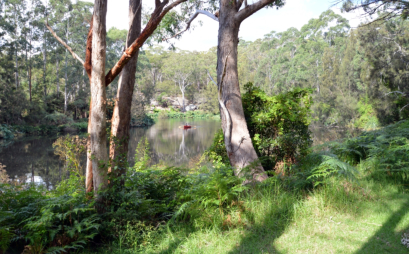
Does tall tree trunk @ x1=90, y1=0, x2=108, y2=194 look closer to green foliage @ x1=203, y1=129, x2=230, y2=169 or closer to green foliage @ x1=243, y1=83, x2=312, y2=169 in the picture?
green foliage @ x1=203, y1=129, x2=230, y2=169

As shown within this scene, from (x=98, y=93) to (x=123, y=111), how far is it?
566 mm

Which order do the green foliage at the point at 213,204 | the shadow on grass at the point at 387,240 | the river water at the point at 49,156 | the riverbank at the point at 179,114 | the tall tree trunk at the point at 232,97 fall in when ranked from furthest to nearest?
the riverbank at the point at 179,114 → the river water at the point at 49,156 → the tall tree trunk at the point at 232,97 → the green foliage at the point at 213,204 → the shadow on grass at the point at 387,240

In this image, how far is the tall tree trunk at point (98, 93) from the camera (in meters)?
3.44

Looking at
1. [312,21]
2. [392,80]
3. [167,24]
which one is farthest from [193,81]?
[167,24]

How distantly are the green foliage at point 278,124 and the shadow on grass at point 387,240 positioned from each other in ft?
9.08

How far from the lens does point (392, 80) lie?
2034cm

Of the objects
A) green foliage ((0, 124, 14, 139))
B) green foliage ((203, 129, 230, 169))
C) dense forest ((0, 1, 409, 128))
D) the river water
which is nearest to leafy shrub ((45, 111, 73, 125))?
dense forest ((0, 1, 409, 128))

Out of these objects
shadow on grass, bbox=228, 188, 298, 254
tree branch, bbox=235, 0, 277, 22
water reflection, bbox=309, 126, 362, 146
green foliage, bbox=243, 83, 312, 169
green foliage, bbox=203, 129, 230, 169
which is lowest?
water reflection, bbox=309, 126, 362, 146

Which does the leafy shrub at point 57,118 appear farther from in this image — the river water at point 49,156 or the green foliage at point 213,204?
the green foliage at point 213,204

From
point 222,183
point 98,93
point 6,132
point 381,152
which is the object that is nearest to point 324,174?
point 222,183

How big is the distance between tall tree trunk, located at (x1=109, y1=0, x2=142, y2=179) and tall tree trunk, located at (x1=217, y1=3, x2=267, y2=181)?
1616mm

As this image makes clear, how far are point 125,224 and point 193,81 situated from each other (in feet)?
204

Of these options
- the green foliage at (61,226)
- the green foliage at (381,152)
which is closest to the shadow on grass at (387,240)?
the green foliage at (381,152)

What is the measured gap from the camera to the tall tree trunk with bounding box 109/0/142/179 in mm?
3781
